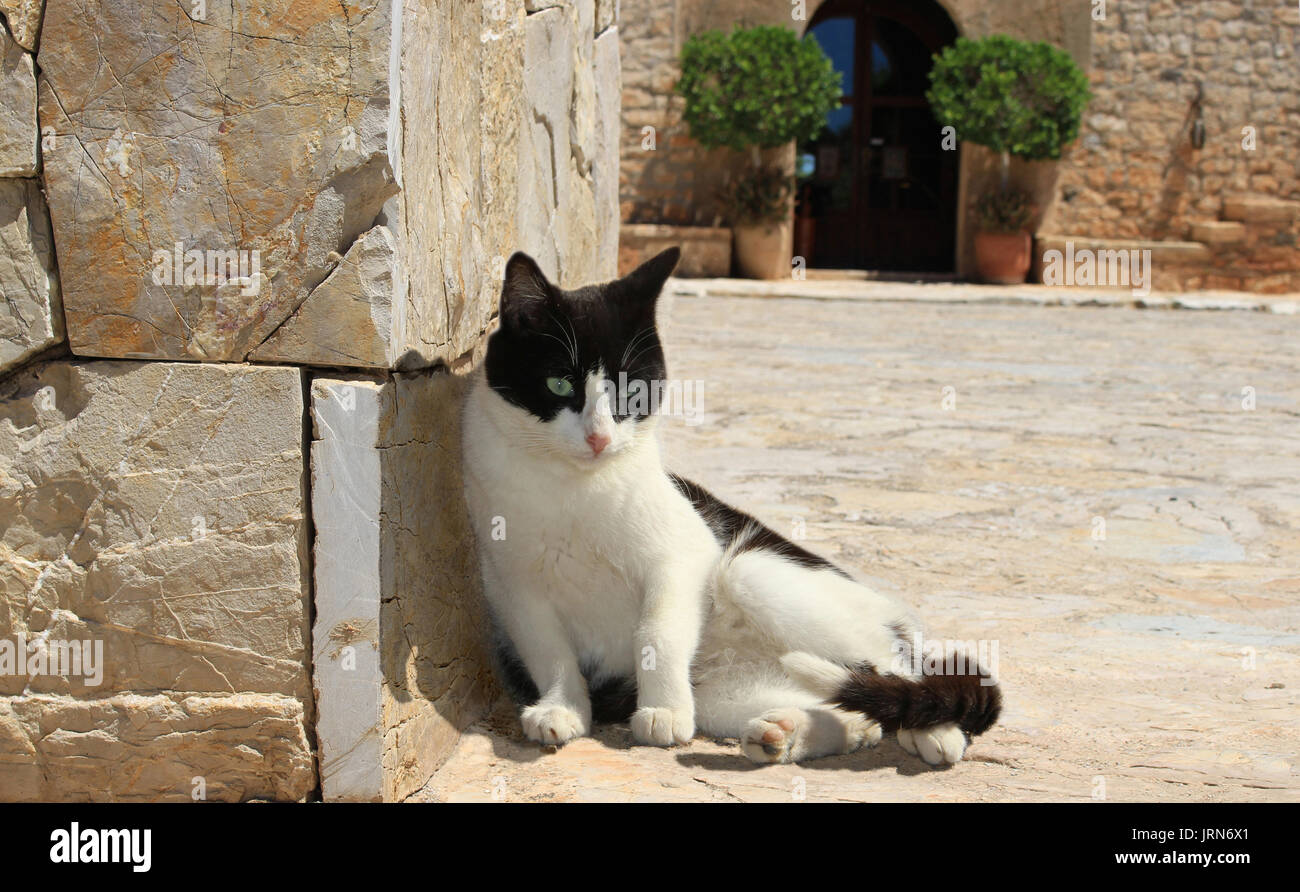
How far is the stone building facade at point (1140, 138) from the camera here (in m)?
13.4

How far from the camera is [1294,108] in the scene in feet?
46.2

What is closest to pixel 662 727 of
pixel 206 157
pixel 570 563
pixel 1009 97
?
pixel 570 563

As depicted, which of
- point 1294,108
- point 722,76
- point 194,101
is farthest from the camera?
point 1294,108

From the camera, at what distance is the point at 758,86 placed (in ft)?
40.6

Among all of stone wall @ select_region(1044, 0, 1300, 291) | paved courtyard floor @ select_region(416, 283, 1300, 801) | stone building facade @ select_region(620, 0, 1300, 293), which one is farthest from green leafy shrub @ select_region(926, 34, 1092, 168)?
paved courtyard floor @ select_region(416, 283, 1300, 801)

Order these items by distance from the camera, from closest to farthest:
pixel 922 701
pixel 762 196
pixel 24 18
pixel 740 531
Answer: pixel 24 18, pixel 922 701, pixel 740 531, pixel 762 196

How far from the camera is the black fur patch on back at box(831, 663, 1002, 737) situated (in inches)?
85.4

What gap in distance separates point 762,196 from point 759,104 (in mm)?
1064

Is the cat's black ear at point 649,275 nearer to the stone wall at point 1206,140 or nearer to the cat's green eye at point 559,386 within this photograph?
the cat's green eye at point 559,386

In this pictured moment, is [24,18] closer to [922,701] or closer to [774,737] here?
[774,737]

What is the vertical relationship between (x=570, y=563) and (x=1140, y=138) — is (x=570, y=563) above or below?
below
